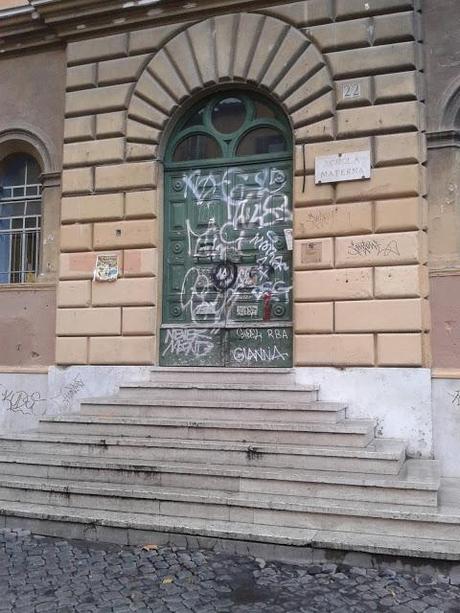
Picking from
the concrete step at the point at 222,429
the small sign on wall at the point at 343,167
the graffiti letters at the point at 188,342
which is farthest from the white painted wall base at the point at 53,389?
the small sign on wall at the point at 343,167

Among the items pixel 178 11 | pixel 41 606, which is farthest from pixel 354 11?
pixel 41 606

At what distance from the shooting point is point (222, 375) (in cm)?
798

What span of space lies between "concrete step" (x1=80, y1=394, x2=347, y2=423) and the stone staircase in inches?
0.5

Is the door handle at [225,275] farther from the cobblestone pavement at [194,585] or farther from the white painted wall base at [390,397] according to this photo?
the cobblestone pavement at [194,585]

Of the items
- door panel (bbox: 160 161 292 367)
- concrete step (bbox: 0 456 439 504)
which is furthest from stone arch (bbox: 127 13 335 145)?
concrete step (bbox: 0 456 439 504)

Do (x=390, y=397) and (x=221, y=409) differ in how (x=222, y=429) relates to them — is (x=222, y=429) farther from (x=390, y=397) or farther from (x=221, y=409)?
(x=390, y=397)

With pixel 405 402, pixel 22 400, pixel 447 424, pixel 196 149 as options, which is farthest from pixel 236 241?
pixel 22 400

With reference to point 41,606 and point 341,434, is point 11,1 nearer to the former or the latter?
point 341,434

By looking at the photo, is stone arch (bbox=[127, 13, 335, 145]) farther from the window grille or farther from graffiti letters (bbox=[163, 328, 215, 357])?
graffiti letters (bbox=[163, 328, 215, 357])

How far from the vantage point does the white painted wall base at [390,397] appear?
7.22 meters

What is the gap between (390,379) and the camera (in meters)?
7.38

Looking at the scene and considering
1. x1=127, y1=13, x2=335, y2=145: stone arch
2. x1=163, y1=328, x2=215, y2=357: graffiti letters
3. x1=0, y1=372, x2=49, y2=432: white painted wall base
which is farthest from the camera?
x1=0, y1=372, x2=49, y2=432: white painted wall base

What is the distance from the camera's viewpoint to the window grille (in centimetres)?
982

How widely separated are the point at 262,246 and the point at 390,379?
2.40 meters
